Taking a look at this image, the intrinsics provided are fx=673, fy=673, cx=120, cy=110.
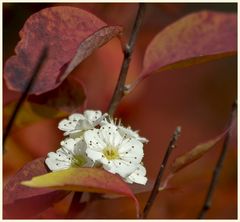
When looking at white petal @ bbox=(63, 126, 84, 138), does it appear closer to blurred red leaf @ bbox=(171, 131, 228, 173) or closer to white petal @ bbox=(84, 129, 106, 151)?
white petal @ bbox=(84, 129, 106, 151)

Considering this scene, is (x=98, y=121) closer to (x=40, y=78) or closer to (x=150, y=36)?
(x=40, y=78)

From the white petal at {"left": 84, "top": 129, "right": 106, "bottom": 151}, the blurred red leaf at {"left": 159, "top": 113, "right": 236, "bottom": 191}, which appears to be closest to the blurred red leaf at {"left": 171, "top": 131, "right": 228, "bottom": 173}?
the blurred red leaf at {"left": 159, "top": 113, "right": 236, "bottom": 191}

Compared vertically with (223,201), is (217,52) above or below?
above

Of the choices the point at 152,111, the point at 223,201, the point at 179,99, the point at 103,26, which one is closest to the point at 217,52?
the point at 103,26

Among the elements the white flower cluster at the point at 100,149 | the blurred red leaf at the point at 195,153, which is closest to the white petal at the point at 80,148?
the white flower cluster at the point at 100,149

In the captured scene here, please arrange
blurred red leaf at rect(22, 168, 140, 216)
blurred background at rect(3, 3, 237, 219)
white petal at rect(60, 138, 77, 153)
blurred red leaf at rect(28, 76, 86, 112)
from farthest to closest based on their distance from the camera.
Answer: blurred background at rect(3, 3, 237, 219)
blurred red leaf at rect(28, 76, 86, 112)
white petal at rect(60, 138, 77, 153)
blurred red leaf at rect(22, 168, 140, 216)

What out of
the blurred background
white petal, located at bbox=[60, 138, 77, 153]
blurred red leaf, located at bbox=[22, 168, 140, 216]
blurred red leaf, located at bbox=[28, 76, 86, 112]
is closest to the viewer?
blurred red leaf, located at bbox=[22, 168, 140, 216]

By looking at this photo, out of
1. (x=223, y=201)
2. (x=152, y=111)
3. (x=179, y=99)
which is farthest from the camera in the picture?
(x=179, y=99)

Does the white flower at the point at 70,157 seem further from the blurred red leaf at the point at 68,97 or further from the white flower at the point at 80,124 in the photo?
the blurred red leaf at the point at 68,97
